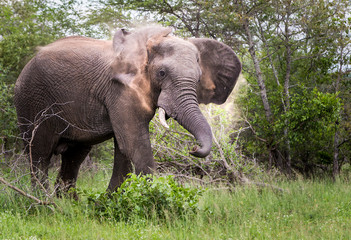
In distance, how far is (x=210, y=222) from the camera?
519 centimetres

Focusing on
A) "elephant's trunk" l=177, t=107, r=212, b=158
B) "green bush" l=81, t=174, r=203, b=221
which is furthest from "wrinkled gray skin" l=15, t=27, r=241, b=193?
"green bush" l=81, t=174, r=203, b=221

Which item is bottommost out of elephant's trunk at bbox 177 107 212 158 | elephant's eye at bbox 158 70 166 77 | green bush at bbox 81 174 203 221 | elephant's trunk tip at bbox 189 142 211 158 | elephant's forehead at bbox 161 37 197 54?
green bush at bbox 81 174 203 221

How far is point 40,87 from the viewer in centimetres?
677

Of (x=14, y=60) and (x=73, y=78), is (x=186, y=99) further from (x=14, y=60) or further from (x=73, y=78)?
(x=14, y=60)

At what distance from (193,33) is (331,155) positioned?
273 inches

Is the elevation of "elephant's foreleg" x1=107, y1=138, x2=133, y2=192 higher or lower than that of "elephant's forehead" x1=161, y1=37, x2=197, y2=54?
lower

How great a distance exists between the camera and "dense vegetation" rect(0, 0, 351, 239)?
530cm

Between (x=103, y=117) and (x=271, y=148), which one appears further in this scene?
(x=271, y=148)

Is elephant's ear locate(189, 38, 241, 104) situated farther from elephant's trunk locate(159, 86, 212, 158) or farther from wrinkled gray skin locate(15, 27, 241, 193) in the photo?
elephant's trunk locate(159, 86, 212, 158)

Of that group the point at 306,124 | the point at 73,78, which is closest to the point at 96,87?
the point at 73,78

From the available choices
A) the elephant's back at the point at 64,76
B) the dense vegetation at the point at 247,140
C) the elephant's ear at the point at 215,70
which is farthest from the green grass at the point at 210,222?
the elephant's ear at the point at 215,70

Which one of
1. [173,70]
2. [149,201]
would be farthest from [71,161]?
[173,70]

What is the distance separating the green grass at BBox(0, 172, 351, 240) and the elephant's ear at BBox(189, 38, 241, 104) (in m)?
1.55

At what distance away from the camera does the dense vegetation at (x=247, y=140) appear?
5297 millimetres
